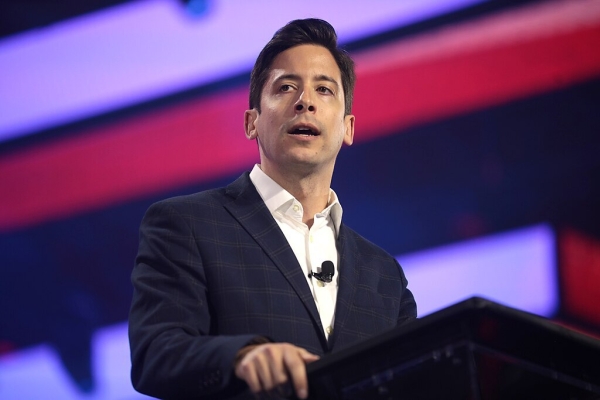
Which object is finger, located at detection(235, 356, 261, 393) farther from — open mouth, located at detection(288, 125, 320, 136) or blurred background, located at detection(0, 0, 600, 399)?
blurred background, located at detection(0, 0, 600, 399)

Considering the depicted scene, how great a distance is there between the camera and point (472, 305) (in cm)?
101

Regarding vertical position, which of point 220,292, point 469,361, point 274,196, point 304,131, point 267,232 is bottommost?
point 469,361

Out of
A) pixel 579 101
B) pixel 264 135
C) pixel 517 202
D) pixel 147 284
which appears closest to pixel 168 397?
pixel 147 284

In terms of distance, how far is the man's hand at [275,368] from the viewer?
1.01 m

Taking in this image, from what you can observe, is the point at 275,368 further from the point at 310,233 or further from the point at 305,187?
the point at 305,187

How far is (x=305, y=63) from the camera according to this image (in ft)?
6.91

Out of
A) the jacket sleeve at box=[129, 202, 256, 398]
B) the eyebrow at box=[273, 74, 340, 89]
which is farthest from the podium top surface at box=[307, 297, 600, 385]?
the eyebrow at box=[273, 74, 340, 89]

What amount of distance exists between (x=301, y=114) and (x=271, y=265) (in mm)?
470

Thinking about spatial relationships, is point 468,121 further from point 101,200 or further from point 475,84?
point 101,200

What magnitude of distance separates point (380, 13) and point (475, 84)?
0.43m

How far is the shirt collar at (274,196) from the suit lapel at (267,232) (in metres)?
0.03

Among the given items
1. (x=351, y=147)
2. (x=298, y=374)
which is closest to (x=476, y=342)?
(x=298, y=374)

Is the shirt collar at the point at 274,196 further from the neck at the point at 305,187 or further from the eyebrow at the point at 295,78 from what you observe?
the eyebrow at the point at 295,78

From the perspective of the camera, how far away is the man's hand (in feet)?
3.32
